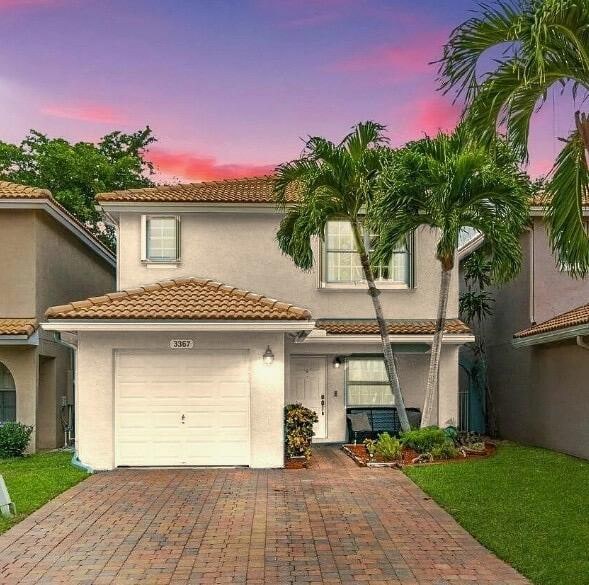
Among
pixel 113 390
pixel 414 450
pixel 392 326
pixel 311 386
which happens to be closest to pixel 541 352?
pixel 392 326

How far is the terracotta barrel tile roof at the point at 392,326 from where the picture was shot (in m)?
18.3

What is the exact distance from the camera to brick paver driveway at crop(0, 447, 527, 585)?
7648 mm

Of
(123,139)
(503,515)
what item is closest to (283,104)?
(503,515)

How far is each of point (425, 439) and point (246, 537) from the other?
7393 mm

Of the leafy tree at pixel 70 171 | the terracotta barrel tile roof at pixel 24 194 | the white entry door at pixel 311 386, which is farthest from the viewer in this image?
the leafy tree at pixel 70 171

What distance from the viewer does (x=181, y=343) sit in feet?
49.5

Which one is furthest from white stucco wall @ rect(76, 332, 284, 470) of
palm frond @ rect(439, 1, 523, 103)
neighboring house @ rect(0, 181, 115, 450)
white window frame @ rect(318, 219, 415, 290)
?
palm frond @ rect(439, 1, 523, 103)

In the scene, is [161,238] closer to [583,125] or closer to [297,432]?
[297,432]

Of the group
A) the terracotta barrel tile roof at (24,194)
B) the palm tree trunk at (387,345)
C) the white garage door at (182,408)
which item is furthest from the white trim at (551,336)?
the terracotta barrel tile roof at (24,194)

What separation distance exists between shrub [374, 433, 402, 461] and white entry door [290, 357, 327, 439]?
356 cm

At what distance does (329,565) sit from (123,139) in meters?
32.5

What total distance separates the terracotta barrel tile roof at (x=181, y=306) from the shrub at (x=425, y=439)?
367 centimetres

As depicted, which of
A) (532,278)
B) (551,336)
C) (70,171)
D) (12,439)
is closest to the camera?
(551,336)

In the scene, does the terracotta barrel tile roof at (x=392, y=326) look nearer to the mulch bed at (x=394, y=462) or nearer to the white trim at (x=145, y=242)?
the mulch bed at (x=394, y=462)
